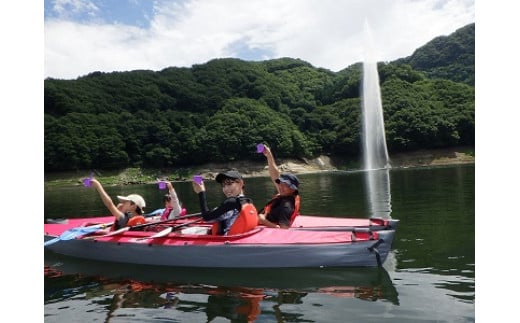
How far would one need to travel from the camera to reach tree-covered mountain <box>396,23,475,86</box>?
107438 millimetres

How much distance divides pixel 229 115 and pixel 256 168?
1932 centimetres

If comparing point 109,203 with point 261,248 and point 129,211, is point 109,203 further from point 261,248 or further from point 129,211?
point 261,248

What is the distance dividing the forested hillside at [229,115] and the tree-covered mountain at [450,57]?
0.42m

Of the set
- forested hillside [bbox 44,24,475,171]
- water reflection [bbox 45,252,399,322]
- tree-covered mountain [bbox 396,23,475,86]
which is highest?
tree-covered mountain [bbox 396,23,475,86]

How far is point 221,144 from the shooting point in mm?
77250

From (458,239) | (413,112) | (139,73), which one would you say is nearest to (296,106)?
(413,112)

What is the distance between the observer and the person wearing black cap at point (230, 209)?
868 cm

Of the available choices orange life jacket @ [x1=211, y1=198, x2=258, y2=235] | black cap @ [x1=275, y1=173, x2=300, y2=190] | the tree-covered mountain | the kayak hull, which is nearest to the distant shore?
the tree-covered mountain

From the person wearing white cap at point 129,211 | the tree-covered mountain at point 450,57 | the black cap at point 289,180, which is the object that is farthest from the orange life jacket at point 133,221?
the tree-covered mountain at point 450,57

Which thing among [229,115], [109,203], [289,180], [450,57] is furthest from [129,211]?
[450,57]

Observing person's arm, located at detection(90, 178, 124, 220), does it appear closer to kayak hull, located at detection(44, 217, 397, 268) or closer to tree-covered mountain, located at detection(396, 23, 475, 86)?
kayak hull, located at detection(44, 217, 397, 268)

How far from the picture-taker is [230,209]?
8.91 meters

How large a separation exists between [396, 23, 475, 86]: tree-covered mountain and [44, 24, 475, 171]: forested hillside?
416 millimetres
